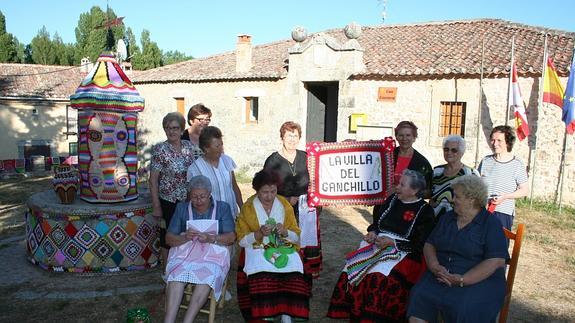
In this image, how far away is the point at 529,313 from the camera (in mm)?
4477

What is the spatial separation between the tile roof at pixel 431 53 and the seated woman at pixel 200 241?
9.60 m

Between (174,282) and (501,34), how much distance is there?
44.9 feet

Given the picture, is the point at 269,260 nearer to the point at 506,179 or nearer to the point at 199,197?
the point at 199,197

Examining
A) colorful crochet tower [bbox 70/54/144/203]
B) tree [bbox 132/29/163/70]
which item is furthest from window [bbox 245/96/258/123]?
tree [bbox 132/29/163/70]

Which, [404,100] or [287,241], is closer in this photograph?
[287,241]

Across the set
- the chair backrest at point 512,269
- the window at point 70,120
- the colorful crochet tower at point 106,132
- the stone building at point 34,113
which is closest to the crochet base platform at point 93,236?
the colorful crochet tower at point 106,132

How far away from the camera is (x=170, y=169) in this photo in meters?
4.46

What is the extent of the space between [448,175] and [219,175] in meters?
2.12

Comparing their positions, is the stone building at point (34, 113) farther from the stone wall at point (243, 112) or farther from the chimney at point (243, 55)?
the chimney at point (243, 55)

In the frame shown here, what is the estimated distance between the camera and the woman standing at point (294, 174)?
4.38 meters

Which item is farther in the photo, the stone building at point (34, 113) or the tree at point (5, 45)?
the tree at point (5, 45)

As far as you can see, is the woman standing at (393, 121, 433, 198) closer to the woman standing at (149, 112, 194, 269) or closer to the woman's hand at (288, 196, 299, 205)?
the woman's hand at (288, 196, 299, 205)

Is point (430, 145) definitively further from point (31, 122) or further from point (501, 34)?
point (31, 122)

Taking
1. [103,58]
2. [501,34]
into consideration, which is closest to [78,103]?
[103,58]
